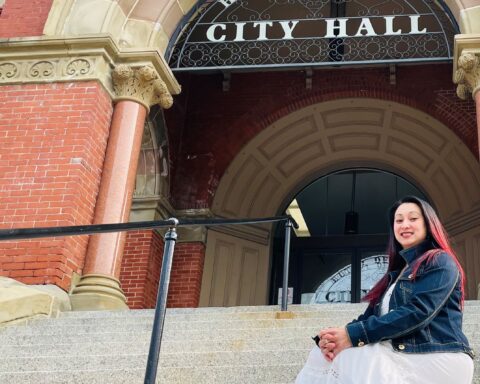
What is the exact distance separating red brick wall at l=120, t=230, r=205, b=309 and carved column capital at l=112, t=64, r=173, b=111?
3.26 m

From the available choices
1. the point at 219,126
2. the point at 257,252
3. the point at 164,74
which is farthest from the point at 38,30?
the point at 257,252

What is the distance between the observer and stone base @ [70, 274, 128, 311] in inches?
272

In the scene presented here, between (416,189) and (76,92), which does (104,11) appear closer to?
(76,92)

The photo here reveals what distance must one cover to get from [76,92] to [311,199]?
6028 millimetres

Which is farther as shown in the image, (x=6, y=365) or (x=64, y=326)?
(x=64, y=326)

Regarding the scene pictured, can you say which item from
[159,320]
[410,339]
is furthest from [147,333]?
[410,339]

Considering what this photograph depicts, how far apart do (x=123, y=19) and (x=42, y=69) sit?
1189 millimetres

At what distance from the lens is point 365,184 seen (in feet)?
42.3

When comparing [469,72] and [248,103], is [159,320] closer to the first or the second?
[469,72]

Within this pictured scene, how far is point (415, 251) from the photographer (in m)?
2.90

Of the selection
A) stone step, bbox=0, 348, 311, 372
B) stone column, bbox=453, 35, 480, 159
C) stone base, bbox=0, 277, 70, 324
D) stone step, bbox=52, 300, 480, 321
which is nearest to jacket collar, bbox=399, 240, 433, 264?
stone step, bbox=0, 348, 311, 372

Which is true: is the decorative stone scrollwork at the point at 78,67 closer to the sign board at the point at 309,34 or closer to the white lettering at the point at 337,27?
the sign board at the point at 309,34

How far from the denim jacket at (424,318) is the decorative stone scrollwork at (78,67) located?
241 inches

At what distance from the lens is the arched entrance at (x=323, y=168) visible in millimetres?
11531
